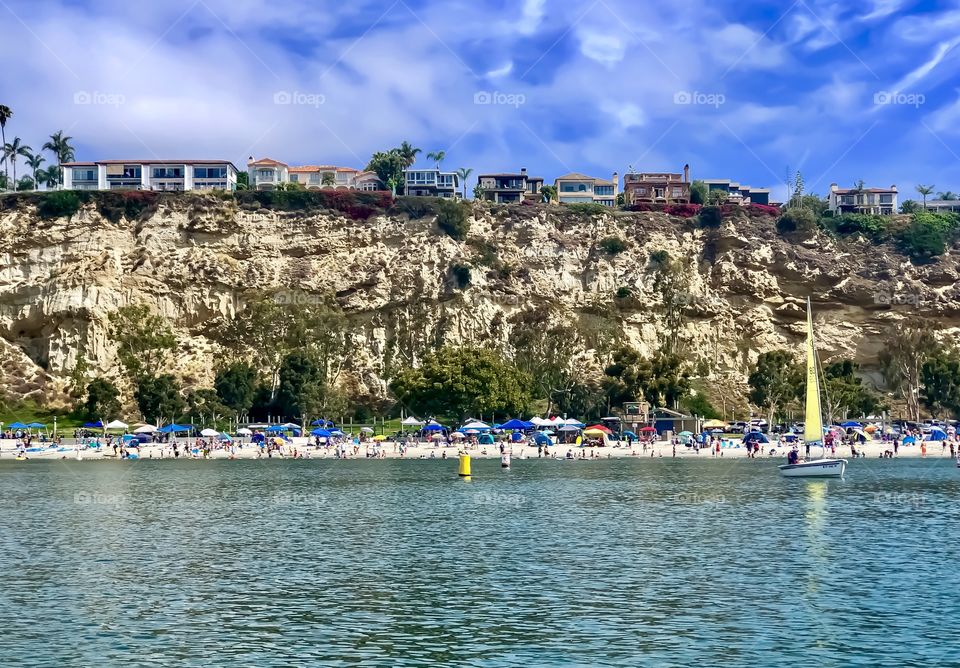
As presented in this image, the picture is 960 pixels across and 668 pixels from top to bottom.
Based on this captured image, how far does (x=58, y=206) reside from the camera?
4835 inches

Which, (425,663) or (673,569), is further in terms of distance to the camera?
(673,569)

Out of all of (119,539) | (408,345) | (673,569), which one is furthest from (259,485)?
(408,345)

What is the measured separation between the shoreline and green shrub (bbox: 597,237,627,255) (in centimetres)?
4318

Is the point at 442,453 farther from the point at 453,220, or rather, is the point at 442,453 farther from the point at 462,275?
the point at 453,220

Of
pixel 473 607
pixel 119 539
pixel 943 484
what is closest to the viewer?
pixel 473 607

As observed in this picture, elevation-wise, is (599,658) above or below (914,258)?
below

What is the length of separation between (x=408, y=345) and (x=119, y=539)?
81.6 meters

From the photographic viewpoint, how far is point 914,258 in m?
132

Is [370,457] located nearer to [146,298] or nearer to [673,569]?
[146,298]
